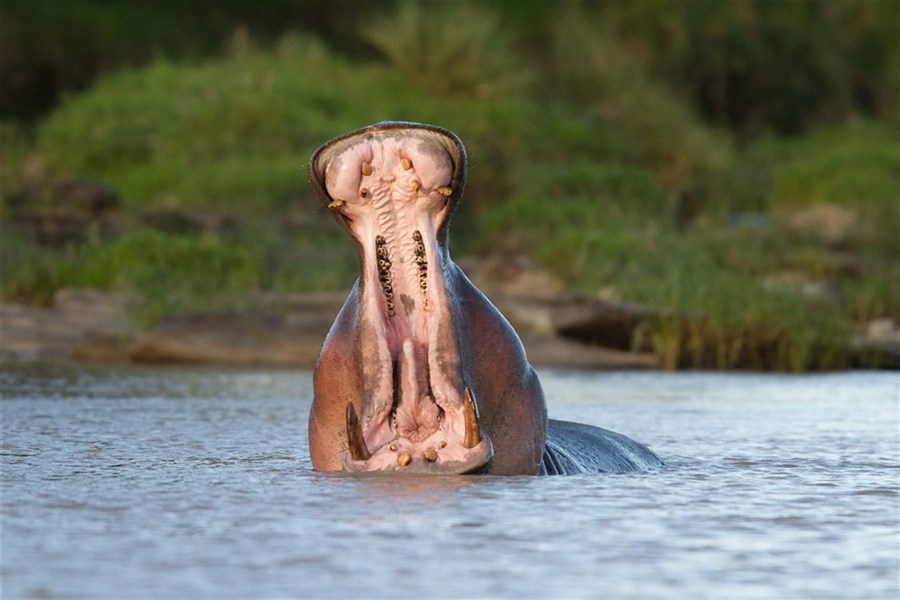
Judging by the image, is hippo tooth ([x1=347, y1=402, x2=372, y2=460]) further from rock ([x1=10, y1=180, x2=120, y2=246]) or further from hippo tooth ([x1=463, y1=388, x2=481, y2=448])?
rock ([x1=10, y1=180, x2=120, y2=246])

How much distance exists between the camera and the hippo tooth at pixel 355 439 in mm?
3801

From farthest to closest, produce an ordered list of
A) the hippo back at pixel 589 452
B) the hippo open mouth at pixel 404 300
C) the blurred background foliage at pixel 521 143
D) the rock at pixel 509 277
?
the rock at pixel 509 277
the blurred background foliage at pixel 521 143
the hippo back at pixel 589 452
the hippo open mouth at pixel 404 300

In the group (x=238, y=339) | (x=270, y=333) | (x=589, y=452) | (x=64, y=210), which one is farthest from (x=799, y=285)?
(x=589, y=452)

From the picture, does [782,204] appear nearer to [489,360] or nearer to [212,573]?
[489,360]

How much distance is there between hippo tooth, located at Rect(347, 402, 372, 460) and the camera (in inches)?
150

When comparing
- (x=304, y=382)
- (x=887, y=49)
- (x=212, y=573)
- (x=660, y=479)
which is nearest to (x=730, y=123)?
(x=887, y=49)

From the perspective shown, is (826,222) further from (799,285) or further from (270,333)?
(270,333)

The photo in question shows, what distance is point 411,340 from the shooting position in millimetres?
3869

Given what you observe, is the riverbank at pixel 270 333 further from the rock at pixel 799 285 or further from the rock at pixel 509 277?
the rock at pixel 509 277

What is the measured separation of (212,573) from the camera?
303cm

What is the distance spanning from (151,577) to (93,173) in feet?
41.6

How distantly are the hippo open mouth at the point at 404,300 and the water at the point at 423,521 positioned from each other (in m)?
0.10

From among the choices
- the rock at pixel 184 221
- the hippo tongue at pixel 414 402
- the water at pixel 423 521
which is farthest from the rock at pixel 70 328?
the hippo tongue at pixel 414 402

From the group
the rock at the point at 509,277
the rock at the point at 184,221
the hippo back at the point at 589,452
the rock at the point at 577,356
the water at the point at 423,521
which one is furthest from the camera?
the rock at the point at 184,221
